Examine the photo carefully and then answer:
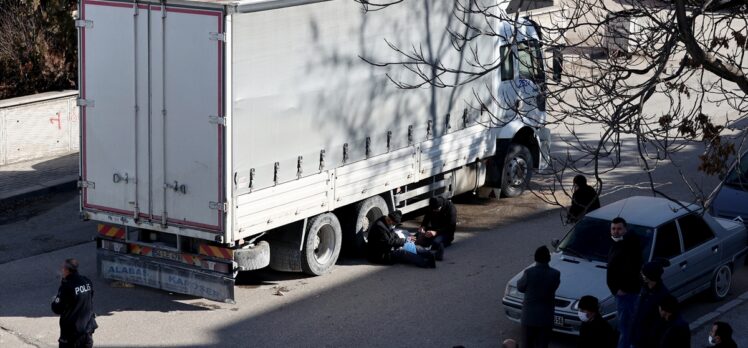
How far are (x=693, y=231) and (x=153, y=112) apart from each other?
6.69m

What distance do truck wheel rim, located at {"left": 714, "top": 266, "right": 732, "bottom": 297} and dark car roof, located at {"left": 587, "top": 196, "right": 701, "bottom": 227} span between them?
3.13 feet

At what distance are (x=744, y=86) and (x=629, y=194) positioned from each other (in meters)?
10.4

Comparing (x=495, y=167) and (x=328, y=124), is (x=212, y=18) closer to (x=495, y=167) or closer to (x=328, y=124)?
(x=328, y=124)

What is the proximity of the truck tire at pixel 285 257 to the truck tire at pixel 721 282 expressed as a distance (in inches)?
208

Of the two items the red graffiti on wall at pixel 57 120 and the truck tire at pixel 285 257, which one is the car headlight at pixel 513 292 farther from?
the red graffiti on wall at pixel 57 120

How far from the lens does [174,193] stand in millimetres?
13586

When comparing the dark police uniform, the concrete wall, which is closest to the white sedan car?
the dark police uniform

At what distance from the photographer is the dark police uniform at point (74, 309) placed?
11.3 metres

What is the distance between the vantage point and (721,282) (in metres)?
14.4

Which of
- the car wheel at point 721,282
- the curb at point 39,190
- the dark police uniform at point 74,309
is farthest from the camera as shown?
the curb at point 39,190

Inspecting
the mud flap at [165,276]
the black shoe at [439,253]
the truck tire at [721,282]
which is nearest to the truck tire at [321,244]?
the black shoe at [439,253]

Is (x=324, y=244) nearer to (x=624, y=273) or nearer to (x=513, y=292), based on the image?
(x=513, y=292)

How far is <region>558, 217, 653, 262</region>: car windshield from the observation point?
44.3ft

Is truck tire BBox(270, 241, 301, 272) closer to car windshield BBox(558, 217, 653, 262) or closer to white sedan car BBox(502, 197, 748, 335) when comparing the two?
white sedan car BBox(502, 197, 748, 335)
